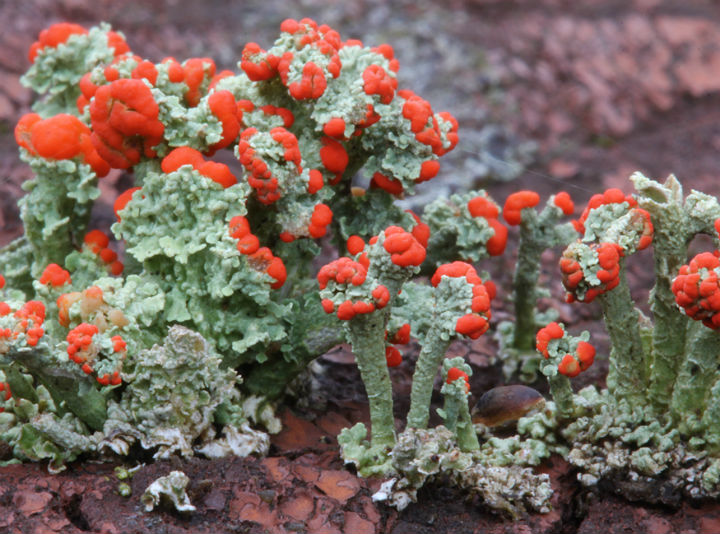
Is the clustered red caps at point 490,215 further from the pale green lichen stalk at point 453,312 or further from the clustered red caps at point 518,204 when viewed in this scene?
the pale green lichen stalk at point 453,312

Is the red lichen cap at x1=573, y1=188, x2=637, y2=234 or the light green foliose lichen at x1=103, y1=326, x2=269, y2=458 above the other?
the red lichen cap at x1=573, y1=188, x2=637, y2=234

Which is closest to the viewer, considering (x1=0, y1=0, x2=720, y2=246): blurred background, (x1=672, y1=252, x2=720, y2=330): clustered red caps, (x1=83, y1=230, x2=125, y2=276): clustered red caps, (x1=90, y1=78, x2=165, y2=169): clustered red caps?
(x1=672, y1=252, x2=720, y2=330): clustered red caps

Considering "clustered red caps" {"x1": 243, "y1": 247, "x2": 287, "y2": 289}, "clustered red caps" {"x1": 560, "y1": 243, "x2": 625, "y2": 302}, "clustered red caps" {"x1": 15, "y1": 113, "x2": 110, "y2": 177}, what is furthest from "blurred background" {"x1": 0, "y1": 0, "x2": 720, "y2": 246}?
"clustered red caps" {"x1": 560, "y1": 243, "x2": 625, "y2": 302}

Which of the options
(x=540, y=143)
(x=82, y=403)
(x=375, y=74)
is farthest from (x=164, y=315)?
(x=540, y=143)

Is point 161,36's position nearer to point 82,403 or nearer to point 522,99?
point 522,99

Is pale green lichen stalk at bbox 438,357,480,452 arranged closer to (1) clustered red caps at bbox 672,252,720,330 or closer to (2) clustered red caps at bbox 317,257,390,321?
(2) clustered red caps at bbox 317,257,390,321

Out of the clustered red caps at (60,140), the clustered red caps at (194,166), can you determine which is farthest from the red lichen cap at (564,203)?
the clustered red caps at (60,140)
